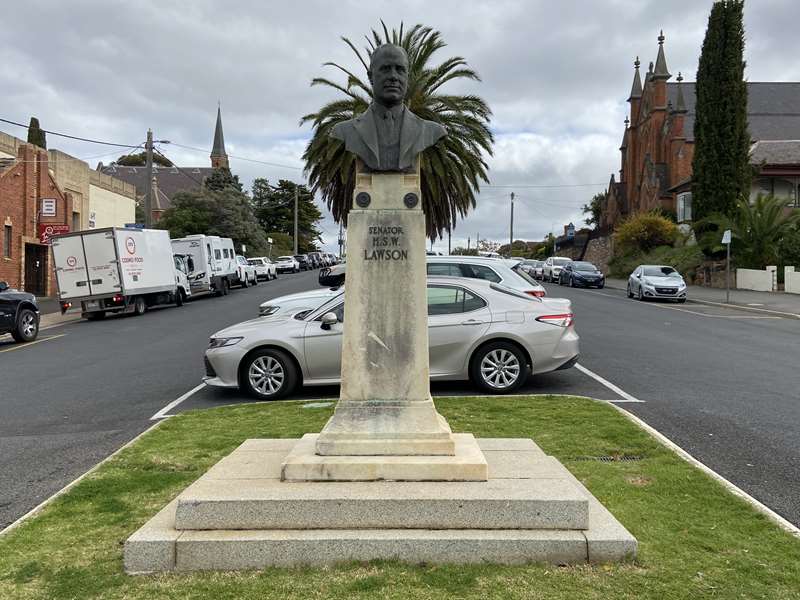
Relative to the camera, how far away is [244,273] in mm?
37844

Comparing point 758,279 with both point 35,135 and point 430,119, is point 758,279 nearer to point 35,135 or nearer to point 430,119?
point 430,119

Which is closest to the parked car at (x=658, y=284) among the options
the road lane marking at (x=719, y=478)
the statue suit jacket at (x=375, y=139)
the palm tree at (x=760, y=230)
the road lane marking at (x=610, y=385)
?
the palm tree at (x=760, y=230)

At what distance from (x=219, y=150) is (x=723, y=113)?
7433 centimetres

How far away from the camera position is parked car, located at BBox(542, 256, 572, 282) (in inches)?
1770

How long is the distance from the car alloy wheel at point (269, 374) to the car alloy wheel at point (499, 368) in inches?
94.5

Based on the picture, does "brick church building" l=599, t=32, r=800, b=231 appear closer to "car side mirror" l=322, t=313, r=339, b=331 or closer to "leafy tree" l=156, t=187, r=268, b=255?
"leafy tree" l=156, t=187, r=268, b=255

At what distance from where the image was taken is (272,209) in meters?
86.2

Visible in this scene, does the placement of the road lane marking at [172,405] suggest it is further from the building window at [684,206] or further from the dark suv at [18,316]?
the building window at [684,206]

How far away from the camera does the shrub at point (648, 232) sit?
4556cm

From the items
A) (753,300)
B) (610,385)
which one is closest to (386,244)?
(610,385)

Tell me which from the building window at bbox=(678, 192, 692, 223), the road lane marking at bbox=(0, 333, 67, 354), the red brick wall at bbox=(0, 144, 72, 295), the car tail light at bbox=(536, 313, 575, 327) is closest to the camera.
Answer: the car tail light at bbox=(536, 313, 575, 327)

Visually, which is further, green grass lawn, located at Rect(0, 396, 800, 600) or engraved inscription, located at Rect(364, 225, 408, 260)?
engraved inscription, located at Rect(364, 225, 408, 260)

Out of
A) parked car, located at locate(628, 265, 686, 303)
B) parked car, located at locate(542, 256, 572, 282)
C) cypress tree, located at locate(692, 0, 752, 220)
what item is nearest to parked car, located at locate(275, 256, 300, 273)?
parked car, located at locate(542, 256, 572, 282)

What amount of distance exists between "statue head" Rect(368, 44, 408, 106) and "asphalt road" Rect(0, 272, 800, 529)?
4074 millimetres
